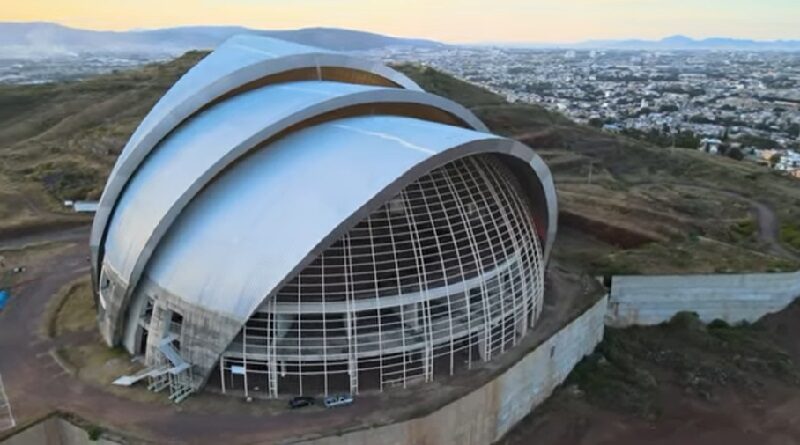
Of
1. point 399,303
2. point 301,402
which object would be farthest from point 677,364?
point 301,402

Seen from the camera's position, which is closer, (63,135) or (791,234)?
(791,234)

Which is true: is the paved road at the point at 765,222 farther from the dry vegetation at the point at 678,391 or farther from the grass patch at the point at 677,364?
the dry vegetation at the point at 678,391

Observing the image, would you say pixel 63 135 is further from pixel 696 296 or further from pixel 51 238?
pixel 696 296

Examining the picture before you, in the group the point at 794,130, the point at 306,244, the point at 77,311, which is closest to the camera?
the point at 306,244

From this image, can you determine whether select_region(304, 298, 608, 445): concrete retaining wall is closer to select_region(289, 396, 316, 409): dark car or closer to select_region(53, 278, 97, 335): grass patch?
select_region(289, 396, 316, 409): dark car

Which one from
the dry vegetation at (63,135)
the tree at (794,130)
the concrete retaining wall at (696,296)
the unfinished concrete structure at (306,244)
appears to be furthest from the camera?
the tree at (794,130)

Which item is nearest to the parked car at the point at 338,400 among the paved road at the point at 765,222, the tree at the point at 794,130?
the paved road at the point at 765,222

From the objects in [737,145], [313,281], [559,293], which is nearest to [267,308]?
[313,281]
